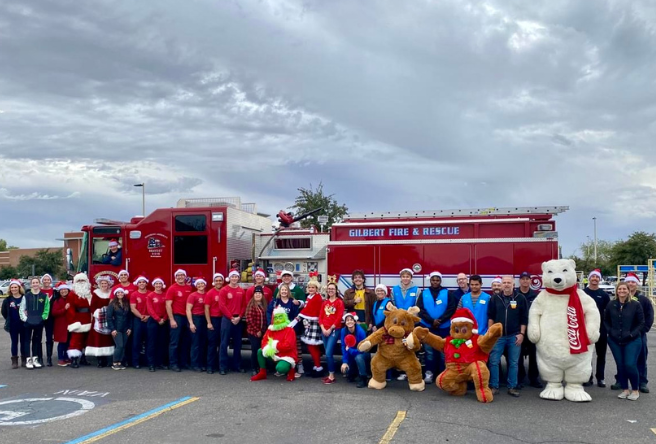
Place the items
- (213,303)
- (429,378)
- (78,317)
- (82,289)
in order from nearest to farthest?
(429,378) < (213,303) < (78,317) < (82,289)

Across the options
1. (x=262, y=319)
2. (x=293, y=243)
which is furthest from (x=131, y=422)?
(x=293, y=243)

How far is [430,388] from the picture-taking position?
31.2ft

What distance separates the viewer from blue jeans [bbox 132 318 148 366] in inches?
451

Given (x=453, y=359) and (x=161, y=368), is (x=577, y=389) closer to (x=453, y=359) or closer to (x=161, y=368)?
(x=453, y=359)

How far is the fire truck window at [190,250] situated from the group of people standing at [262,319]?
23.4 inches

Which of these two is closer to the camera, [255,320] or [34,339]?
[255,320]

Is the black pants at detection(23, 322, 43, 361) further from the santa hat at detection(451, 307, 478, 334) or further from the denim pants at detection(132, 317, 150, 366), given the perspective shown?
the santa hat at detection(451, 307, 478, 334)

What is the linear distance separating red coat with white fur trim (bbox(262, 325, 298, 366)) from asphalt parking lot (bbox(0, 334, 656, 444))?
0.40m

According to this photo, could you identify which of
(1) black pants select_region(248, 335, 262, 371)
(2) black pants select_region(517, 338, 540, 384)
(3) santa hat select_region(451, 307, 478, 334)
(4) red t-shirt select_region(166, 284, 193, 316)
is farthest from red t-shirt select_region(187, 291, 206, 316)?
(2) black pants select_region(517, 338, 540, 384)

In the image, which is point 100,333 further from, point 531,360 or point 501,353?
point 531,360

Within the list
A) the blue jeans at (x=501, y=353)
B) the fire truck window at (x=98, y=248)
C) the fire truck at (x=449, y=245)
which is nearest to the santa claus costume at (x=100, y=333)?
the fire truck window at (x=98, y=248)

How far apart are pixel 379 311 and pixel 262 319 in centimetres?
217

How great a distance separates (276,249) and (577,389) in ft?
21.9

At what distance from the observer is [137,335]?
11484 millimetres
